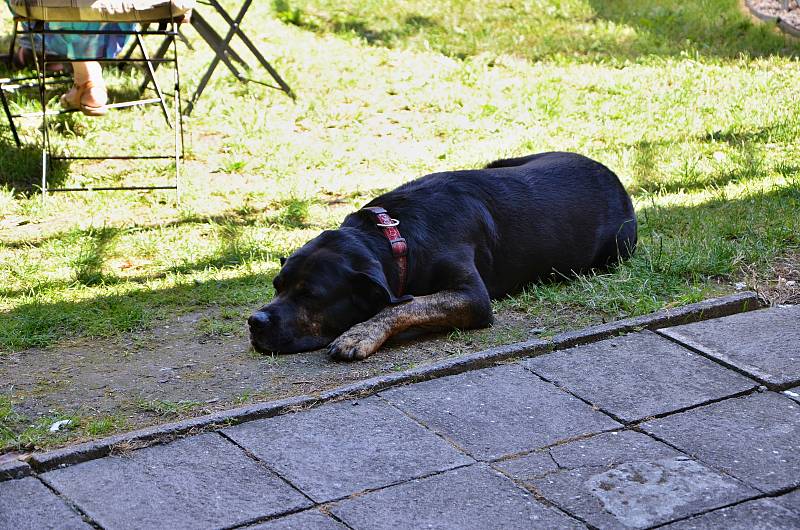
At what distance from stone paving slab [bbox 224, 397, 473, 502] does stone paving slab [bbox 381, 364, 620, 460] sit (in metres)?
0.08

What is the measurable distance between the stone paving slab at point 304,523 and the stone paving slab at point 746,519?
924 mm

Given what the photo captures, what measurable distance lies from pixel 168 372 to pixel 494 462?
4.87 feet

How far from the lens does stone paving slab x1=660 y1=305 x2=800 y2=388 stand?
3.96 meters

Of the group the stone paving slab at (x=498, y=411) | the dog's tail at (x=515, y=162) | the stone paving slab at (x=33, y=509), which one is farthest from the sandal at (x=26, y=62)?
the stone paving slab at (x=33, y=509)

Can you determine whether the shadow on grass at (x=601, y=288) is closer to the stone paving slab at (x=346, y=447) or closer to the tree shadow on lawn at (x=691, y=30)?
the stone paving slab at (x=346, y=447)

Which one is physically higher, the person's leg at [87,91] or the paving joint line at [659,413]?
the person's leg at [87,91]

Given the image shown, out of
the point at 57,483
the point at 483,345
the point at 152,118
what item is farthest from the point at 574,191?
the point at 152,118

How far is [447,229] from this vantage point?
462 cm

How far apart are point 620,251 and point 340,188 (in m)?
2.18

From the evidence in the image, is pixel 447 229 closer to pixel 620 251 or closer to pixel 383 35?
pixel 620 251

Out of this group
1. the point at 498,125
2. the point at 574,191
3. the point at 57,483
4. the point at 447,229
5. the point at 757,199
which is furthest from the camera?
the point at 498,125

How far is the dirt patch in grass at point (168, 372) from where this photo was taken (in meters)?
3.70

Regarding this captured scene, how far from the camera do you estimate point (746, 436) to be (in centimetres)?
345

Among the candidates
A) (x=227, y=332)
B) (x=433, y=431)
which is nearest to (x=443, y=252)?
(x=227, y=332)
